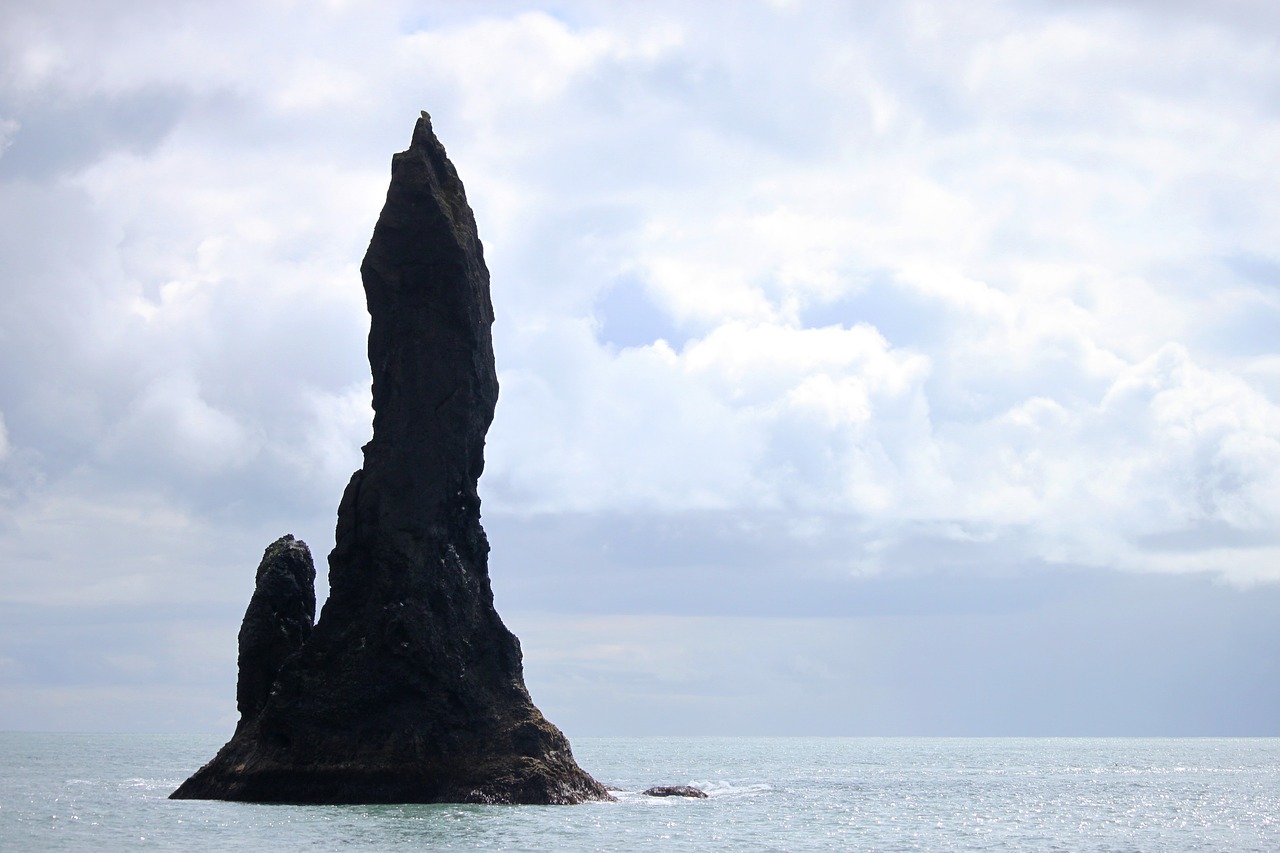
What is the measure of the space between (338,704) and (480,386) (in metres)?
13.4

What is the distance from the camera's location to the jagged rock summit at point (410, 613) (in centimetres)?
5112

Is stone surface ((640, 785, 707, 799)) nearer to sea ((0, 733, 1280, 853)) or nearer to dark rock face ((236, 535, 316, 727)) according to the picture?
sea ((0, 733, 1280, 853))

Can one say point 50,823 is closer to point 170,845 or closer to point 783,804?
point 170,845

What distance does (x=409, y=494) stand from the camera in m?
54.2

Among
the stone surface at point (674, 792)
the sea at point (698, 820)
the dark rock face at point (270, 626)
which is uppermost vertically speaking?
the dark rock face at point (270, 626)

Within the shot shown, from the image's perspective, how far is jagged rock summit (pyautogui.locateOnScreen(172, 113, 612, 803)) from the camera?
51.1 m

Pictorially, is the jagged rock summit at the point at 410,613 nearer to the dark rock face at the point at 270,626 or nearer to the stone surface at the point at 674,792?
the dark rock face at the point at 270,626

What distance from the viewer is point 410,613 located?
5241cm

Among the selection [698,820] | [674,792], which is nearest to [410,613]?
[698,820]

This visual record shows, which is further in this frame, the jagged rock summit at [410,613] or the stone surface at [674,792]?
the stone surface at [674,792]

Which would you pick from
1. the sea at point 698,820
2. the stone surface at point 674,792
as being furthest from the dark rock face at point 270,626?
the stone surface at point 674,792

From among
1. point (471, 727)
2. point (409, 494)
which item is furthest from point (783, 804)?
point (409, 494)

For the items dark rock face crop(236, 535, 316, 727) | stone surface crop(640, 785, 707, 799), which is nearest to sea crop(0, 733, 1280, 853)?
stone surface crop(640, 785, 707, 799)

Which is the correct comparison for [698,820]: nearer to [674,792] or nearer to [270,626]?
[674,792]
